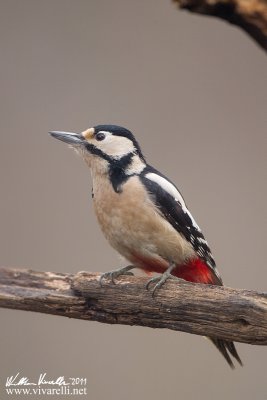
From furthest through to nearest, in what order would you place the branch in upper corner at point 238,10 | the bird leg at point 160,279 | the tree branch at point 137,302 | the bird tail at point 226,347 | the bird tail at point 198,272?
the bird tail at point 198,272 < the bird tail at point 226,347 < the bird leg at point 160,279 < the tree branch at point 137,302 < the branch in upper corner at point 238,10

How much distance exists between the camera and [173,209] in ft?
7.11

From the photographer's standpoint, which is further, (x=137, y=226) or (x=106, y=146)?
(x=106, y=146)

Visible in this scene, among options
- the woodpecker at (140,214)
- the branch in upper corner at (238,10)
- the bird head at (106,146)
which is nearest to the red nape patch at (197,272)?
the woodpecker at (140,214)

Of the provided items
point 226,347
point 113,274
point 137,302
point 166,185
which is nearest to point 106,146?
point 166,185

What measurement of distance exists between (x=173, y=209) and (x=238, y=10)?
3.21ft

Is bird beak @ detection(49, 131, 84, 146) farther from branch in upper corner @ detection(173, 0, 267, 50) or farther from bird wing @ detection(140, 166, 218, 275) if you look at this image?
branch in upper corner @ detection(173, 0, 267, 50)

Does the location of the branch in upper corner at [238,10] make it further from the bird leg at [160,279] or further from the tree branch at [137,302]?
the bird leg at [160,279]

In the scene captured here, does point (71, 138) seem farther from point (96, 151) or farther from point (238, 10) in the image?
point (238, 10)

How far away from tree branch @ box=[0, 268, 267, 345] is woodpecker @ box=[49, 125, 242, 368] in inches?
3.2

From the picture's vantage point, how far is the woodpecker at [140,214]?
2.12 metres

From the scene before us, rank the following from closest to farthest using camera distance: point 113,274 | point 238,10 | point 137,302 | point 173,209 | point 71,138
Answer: point 238,10 < point 137,302 < point 113,274 < point 173,209 < point 71,138

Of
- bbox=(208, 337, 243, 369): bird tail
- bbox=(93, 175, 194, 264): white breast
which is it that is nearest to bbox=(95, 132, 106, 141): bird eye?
bbox=(93, 175, 194, 264): white breast

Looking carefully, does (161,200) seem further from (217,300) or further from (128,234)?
(217,300)

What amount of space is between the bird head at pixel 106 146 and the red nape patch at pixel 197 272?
1.25ft
